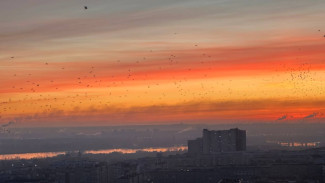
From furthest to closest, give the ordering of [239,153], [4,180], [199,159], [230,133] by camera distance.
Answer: [230,133]
[239,153]
[199,159]
[4,180]

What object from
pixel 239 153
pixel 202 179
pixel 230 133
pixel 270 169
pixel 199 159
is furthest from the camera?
pixel 230 133

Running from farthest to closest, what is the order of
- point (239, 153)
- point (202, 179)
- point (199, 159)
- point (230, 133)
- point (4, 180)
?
A: point (230, 133) < point (239, 153) < point (199, 159) < point (202, 179) < point (4, 180)

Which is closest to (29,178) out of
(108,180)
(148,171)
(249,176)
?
(108,180)

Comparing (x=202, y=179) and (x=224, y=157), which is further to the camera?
(x=224, y=157)

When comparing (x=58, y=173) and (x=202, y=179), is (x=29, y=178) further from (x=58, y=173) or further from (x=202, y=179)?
(x=202, y=179)

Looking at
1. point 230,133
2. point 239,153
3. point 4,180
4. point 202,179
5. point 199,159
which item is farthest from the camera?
point 230,133

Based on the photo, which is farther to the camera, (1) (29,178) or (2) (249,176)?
(2) (249,176)

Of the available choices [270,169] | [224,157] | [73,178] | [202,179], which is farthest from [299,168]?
[73,178]

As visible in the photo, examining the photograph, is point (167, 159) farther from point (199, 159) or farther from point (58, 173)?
point (58, 173)

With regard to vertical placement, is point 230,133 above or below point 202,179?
above
